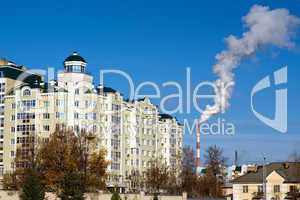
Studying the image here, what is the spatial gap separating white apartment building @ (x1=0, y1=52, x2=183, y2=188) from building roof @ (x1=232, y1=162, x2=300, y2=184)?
21.7m

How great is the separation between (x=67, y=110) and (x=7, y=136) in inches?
448

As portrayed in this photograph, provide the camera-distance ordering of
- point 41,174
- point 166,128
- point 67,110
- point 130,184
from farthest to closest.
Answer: point 166,128, point 130,184, point 67,110, point 41,174

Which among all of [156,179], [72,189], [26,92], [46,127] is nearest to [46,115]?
[46,127]

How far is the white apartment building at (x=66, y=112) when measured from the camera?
86.9 metres

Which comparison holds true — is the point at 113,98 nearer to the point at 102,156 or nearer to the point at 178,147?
the point at 102,156

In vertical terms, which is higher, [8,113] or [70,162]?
[8,113]

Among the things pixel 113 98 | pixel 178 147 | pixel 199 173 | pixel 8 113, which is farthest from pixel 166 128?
pixel 8 113

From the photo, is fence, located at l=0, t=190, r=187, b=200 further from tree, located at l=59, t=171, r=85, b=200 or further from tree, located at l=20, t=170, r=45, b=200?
tree, located at l=20, t=170, r=45, b=200

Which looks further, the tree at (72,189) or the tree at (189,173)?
the tree at (189,173)

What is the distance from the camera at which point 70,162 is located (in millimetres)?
64125

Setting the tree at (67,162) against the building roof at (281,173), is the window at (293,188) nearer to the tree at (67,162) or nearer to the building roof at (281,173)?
the building roof at (281,173)

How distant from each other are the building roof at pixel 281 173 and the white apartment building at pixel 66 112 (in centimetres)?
2168

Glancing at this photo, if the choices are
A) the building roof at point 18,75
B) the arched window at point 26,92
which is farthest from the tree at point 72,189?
the building roof at point 18,75

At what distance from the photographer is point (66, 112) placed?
284ft
